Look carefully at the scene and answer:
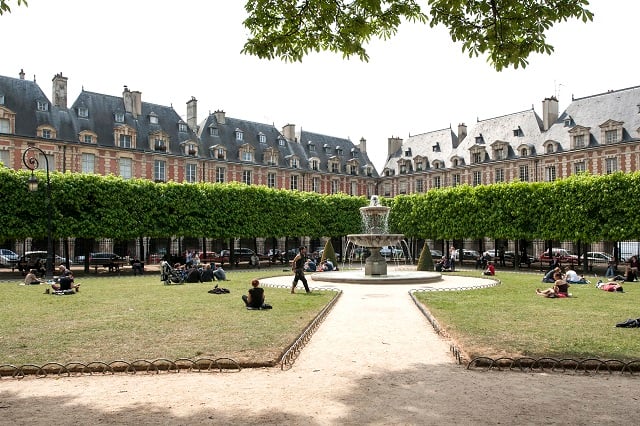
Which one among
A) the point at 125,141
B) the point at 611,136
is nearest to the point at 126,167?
the point at 125,141

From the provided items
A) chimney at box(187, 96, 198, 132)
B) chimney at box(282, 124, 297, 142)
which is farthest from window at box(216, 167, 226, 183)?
chimney at box(282, 124, 297, 142)

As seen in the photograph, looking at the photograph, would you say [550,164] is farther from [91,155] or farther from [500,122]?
[91,155]

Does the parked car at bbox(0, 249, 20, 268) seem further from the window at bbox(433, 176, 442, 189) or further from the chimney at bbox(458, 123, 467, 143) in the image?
the chimney at bbox(458, 123, 467, 143)

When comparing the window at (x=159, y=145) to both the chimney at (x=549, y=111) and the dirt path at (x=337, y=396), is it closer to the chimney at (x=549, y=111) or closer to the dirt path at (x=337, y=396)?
the chimney at (x=549, y=111)

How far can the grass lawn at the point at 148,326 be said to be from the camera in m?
8.23

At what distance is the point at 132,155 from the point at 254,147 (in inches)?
483

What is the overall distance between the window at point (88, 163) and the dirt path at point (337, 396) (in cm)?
3736

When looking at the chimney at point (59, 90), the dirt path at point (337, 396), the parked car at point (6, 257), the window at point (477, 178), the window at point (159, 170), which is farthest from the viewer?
the window at point (477, 178)

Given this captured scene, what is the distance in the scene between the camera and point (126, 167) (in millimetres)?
43000

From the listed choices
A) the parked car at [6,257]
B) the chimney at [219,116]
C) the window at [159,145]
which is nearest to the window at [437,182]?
the chimney at [219,116]

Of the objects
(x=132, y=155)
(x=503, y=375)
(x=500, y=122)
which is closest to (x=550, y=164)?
(x=500, y=122)

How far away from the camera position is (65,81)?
41344mm

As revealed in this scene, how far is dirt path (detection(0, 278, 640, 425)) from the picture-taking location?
5.40 meters

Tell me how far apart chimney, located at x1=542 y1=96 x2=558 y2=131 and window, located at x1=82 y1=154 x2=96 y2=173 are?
39183 millimetres
